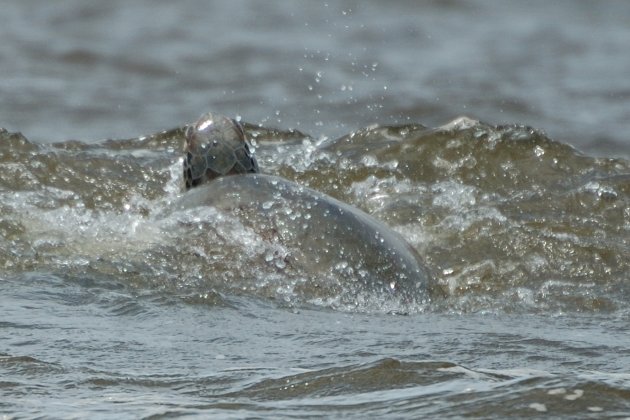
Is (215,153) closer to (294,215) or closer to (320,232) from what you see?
(294,215)

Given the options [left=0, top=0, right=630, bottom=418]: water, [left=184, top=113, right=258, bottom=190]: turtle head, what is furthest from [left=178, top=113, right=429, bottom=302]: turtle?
[left=184, top=113, right=258, bottom=190]: turtle head

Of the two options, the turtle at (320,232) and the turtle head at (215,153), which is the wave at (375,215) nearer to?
the turtle at (320,232)

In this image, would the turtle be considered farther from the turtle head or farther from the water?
the turtle head

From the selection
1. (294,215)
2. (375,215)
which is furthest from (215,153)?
(294,215)

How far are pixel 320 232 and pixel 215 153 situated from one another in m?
1.16

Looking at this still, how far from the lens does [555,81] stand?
1038 centimetres

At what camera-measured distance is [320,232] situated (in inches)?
188

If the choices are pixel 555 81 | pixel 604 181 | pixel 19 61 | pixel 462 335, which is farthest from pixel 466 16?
pixel 462 335

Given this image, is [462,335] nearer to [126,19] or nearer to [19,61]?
[19,61]

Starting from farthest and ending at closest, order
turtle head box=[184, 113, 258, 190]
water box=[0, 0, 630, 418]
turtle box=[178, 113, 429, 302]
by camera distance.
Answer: turtle head box=[184, 113, 258, 190] → turtle box=[178, 113, 429, 302] → water box=[0, 0, 630, 418]

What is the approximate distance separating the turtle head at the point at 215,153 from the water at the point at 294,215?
0.23 m

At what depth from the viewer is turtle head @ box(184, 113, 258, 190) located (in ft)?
19.0

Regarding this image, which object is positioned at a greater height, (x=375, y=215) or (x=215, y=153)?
(x=215, y=153)

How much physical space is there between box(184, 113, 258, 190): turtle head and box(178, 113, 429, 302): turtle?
315 mm
